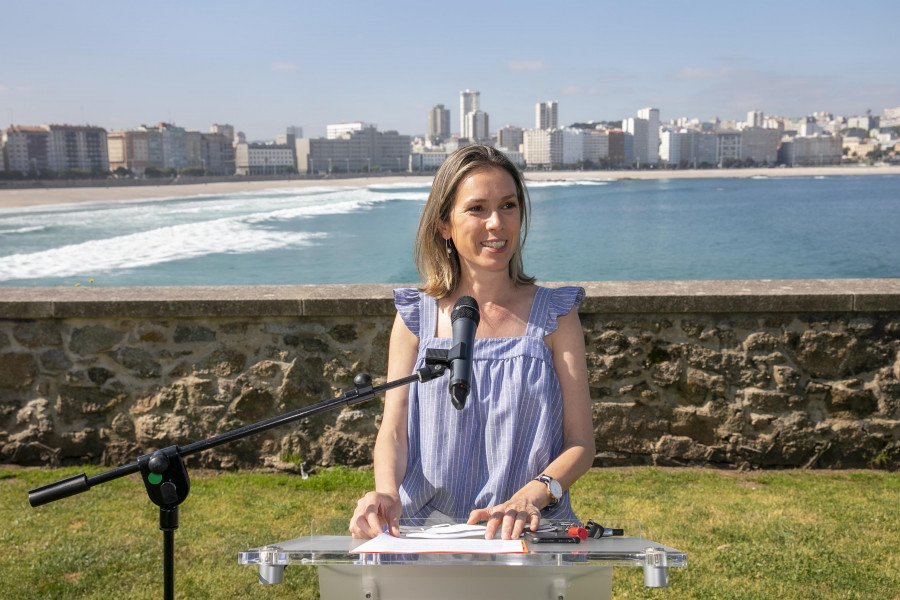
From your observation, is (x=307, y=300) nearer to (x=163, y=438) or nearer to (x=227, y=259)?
(x=163, y=438)

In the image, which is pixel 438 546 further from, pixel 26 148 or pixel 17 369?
pixel 26 148

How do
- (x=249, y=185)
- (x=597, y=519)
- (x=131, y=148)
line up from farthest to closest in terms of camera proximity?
(x=131, y=148) → (x=249, y=185) → (x=597, y=519)

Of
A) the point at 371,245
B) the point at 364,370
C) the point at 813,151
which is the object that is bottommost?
the point at 371,245

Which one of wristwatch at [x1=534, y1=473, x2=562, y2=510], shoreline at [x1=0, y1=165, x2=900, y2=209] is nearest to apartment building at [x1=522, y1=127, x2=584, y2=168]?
shoreline at [x1=0, y1=165, x2=900, y2=209]

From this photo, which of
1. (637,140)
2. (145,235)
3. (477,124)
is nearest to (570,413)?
(145,235)

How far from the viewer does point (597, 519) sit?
2.88 metres

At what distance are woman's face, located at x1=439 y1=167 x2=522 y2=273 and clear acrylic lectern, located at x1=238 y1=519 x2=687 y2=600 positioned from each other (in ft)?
3.00

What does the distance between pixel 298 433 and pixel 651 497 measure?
1.91 m

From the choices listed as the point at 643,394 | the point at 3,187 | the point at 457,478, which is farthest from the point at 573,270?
the point at 3,187

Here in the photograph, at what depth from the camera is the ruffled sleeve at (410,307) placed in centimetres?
231

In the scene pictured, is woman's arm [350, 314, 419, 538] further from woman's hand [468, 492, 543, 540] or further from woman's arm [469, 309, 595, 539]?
woman's arm [469, 309, 595, 539]

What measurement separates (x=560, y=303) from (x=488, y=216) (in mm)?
316

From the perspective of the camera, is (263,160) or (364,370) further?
(263,160)

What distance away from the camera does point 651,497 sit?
4102mm
